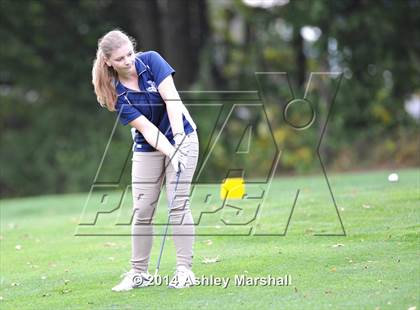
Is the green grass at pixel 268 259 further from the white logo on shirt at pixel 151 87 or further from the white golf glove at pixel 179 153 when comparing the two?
the white logo on shirt at pixel 151 87

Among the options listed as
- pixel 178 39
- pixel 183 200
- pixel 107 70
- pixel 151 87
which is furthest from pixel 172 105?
pixel 178 39

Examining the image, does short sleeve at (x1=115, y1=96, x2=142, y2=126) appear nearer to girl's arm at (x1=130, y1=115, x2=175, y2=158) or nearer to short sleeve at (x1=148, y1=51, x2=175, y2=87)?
girl's arm at (x1=130, y1=115, x2=175, y2=158)

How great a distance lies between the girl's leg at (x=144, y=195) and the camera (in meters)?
6.66

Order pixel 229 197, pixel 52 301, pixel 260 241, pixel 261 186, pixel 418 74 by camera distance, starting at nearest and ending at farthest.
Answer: pixel 52 301, pixel 260 241, pixel 229 197, pixel 261 186, pixel 418 74

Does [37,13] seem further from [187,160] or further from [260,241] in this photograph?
[187,160]

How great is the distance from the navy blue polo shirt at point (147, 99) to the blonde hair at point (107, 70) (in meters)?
0.06

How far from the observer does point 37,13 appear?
2389 cm

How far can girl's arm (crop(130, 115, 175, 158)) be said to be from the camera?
643 centimetres

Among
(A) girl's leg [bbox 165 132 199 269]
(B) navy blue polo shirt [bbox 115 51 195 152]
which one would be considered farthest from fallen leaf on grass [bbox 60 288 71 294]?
A: (B) navy blue polo shirt [bbox 115 51 195 152]

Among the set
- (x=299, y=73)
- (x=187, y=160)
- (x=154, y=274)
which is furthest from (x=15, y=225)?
(x=299, y=73)

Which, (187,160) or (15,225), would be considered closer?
(187,160)

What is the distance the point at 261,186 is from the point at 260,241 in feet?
20.3

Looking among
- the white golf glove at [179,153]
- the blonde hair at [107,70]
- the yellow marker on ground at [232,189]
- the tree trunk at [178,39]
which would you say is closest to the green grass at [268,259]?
the yellow marker on ground at [232,189]

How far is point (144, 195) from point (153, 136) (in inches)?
20.5
